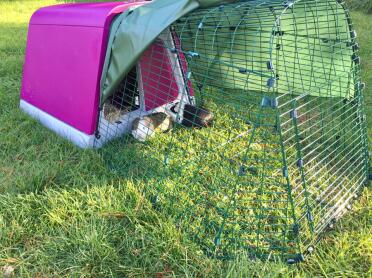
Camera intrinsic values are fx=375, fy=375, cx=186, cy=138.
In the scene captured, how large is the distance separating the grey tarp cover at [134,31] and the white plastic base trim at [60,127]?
1.13 ft

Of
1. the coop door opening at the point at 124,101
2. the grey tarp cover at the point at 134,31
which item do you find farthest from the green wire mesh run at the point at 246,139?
the grey tarp cover at the point at 134,31

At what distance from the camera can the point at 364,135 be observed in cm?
238

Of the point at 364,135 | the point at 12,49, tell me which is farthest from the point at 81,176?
the point at 12,49

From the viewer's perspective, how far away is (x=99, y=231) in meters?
1.88

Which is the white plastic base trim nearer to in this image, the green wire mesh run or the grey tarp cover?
the green wire mesh run

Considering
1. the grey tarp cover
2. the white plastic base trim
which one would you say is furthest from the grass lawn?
the grey tarp cover

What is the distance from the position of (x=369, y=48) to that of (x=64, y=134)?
4.45m

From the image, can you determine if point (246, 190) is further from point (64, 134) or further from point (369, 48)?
point (369, 48)

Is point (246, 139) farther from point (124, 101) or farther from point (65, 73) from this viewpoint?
point (65, 73)

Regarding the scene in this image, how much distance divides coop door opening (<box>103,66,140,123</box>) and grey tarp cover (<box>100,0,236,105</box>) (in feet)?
1.11

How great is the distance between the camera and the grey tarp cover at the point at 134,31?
206cm

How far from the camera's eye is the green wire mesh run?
1.87 m

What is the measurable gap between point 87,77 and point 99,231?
1137 mm

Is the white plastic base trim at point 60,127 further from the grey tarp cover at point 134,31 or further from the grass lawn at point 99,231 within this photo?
the grey tarp cover at point 134,31
